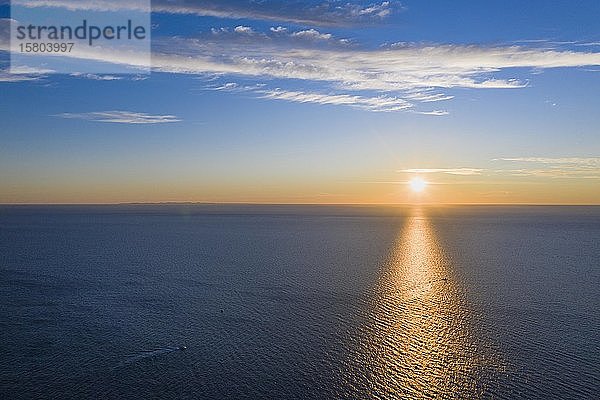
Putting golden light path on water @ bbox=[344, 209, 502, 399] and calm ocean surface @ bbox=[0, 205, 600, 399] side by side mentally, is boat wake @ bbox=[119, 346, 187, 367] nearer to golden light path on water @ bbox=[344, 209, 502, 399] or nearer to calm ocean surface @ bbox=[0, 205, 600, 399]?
calm ocean surface @ bbox=[0, 205, 600, 399]

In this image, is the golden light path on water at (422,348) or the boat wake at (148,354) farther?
the boat wake at (148,354)

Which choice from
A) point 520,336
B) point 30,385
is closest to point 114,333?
point 30,385

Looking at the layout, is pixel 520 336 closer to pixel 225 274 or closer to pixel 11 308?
pixel 225 274

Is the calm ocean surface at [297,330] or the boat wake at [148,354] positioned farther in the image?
the boat wake at [148,354]

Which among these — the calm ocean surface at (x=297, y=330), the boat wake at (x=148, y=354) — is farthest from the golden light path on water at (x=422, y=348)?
the boat wake at (x=148, y=354)

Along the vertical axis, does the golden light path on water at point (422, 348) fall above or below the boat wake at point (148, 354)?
below

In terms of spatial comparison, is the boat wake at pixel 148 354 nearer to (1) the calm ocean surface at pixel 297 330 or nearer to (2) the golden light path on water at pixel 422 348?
(1) the calm ocean surface at pixel 297 330

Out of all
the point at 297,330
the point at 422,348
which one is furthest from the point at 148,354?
the point at 422,348

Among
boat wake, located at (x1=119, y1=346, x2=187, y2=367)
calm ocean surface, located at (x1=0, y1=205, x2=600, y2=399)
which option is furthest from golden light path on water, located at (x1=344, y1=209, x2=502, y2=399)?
boat wake, located at (x1=119, y1=346, x2=187, y2=367)

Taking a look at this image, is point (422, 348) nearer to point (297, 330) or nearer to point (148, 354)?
point (297, 330)
